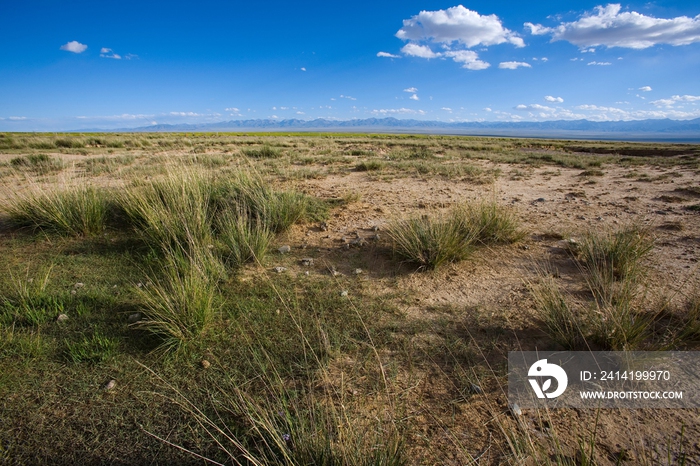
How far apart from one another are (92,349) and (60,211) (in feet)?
10.8

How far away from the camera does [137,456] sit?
161cm

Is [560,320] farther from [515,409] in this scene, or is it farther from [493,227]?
[493,227]

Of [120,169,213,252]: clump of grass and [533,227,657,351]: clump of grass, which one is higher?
[120,169,213,252]: clump of grass

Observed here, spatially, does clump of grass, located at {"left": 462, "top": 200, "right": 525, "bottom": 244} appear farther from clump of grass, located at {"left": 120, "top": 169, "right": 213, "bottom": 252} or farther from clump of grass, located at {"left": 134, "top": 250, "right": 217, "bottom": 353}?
clump of grass, located at {"left": 120, "top": 169, "right": 213, "bottom": 252}

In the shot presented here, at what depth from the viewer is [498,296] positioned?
3029 millimetres

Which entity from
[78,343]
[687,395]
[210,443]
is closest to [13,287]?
[78,343]

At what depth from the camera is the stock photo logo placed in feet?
6.45

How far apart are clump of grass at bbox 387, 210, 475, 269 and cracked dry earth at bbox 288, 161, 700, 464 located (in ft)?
0.46

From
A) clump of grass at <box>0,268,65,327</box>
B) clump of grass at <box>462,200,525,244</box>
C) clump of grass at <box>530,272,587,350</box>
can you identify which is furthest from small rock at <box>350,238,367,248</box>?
clump of grass at <box>0,268,65,327</box>

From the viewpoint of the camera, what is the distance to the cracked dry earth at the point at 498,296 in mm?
1663

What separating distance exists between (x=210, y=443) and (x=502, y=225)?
3.95m

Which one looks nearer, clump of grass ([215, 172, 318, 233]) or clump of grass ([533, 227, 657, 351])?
clump of grass ([533, 227, 657, 351])

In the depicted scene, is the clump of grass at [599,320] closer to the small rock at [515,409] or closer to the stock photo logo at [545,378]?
the stock photo logo at [545,378]

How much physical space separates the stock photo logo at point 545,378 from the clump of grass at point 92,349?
9.43 ft
